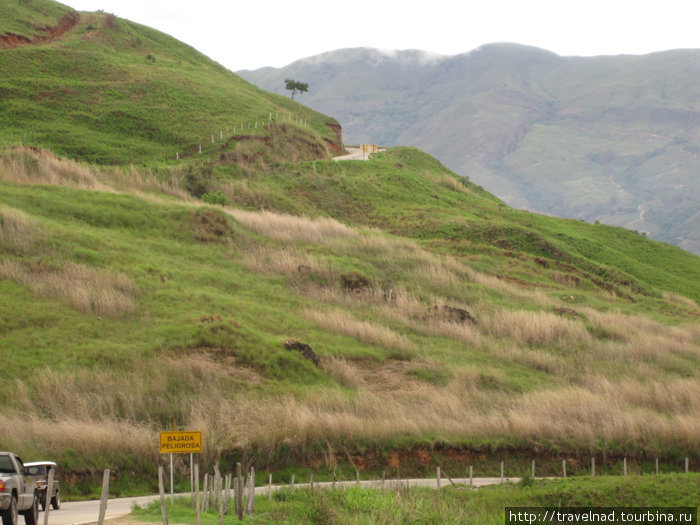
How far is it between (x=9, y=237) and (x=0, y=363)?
8.42 meters

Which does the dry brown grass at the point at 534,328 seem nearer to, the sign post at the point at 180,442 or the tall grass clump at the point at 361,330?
the tall grass clump at the point at 361,330

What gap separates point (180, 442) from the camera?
10.7m

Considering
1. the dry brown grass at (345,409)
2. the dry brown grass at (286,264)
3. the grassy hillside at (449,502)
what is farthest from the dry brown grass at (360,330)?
the grassy hillside at (449,502)

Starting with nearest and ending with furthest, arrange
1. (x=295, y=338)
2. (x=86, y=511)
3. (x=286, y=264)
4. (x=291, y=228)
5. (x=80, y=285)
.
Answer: (x=86, y=511) → (x=80, y=285) → (x=295, y=338) → (x=286, y=264) → (x=291, y=228)

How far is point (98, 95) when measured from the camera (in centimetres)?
6259

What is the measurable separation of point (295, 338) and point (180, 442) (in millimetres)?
16641

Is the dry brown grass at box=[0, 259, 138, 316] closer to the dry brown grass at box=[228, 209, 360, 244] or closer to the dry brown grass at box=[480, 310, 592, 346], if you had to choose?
the dry brown grass at box=[228, 209, 360, 244]

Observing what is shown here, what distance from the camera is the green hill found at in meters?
20.7

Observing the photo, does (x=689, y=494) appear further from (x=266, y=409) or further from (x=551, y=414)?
(x=266, y=409)

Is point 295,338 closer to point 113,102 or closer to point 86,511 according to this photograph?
point 86,511

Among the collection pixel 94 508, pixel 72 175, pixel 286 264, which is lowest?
pixel 94 508

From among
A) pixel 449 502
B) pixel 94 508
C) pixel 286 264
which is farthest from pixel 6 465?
pixel 286 264

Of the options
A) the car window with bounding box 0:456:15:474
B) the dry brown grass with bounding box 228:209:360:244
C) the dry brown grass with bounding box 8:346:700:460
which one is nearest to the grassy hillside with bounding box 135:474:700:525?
the car window with bounding box 0:456:15:474

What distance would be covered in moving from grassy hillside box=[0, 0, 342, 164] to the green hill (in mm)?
6737
